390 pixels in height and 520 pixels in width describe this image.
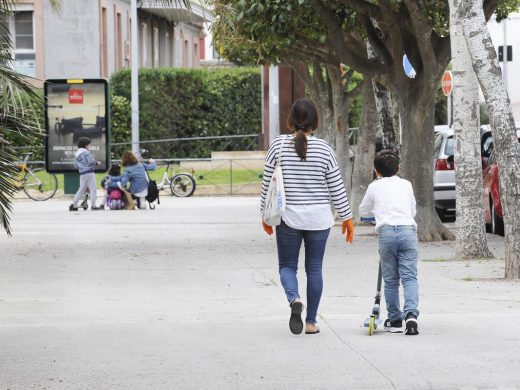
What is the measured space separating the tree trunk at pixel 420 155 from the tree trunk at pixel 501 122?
4.91 meters

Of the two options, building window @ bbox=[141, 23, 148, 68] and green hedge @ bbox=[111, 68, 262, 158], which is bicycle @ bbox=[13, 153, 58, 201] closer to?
green hedge @ bbox=[111, 68, 262, 158]

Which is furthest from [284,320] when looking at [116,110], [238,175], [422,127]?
[116,110]

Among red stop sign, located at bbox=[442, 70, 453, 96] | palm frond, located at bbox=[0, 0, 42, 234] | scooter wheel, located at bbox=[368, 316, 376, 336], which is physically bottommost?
scooter wheel, located at bbox=[368, 316, 376, 336]

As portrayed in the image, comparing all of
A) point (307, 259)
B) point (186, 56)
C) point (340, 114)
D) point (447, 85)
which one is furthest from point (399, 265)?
point (186, 56)

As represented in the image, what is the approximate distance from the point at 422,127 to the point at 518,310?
26.8 feet

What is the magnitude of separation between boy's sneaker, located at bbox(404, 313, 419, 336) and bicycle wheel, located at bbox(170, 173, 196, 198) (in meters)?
24.7

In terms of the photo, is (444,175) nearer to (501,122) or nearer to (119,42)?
(501,122)

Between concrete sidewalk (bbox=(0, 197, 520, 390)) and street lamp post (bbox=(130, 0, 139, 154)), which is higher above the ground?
street lamp post (bbox=(130, 0, 139, 154))

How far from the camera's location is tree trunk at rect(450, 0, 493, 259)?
50.2 feet

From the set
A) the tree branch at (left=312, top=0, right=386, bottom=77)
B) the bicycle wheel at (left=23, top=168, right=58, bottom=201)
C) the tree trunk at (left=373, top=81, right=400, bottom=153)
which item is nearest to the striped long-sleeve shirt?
the tree branch at (left=312, top=0, right=386, bottom=77)

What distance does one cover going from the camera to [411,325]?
373 inches

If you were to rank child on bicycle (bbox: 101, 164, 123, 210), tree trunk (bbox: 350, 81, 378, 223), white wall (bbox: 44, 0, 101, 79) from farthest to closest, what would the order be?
white wall (bbox: 44, 0, 101, 79)
child on bicycle (bbox: 101, 164, 123, 210)
tree trunk (bbox: 350, 81, 378, 223)

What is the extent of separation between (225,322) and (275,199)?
1276 mm

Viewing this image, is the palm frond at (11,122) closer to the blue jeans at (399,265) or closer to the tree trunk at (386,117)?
the blue jeans at (399,265)
